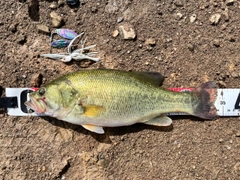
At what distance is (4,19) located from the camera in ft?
13.9

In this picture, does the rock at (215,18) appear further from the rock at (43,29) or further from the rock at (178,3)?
the rock at (43,29)

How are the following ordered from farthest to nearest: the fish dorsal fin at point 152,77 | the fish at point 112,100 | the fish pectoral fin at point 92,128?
1. the fish dorsal fin at point 152,77
2. the fish pectoral fin at point 92,128
3. the fish at point 112,100

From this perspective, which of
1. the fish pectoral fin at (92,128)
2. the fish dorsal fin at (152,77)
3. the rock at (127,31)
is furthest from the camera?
the rock at (127,31)

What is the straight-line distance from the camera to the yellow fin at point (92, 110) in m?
3.92

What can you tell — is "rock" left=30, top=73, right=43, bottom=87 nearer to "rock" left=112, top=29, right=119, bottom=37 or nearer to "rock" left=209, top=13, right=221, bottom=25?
"rock" left=112, top=29, right=119, bottom=37

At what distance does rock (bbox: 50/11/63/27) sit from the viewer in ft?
14.0

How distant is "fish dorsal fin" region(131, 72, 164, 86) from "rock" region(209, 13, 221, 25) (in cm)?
100

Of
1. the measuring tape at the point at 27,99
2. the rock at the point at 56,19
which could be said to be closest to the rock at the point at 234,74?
the measuring tape at the point at 27,99

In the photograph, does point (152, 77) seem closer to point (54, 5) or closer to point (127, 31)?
point (127, 31)

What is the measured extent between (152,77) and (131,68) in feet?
1.04

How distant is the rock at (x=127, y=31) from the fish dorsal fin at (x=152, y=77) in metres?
0.51

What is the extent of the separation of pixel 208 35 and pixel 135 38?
37.9 inches

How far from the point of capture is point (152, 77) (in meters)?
4.25

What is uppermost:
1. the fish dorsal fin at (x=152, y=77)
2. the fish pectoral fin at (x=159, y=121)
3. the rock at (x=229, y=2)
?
A: the rock at (x=229, y=2)
